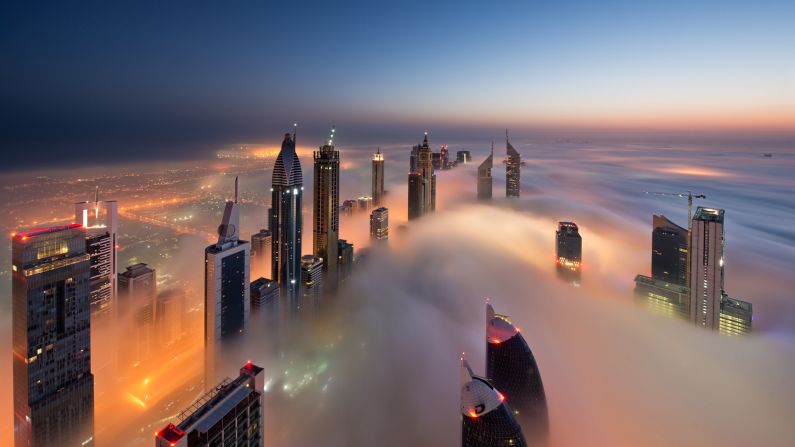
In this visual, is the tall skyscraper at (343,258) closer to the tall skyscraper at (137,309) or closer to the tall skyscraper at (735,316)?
the tall skyscraper at (137,309)

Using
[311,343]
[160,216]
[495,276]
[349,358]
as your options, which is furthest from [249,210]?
[495,276]

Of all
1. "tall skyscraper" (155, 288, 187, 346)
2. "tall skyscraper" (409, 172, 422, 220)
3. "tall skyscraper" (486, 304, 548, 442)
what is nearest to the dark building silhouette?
"tall skyscraper" (486, 304, 548, 442)

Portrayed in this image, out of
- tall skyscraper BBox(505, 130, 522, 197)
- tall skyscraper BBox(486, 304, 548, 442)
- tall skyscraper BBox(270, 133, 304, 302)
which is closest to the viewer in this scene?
tall skyscraper BBox(486, 304, 548, 442)

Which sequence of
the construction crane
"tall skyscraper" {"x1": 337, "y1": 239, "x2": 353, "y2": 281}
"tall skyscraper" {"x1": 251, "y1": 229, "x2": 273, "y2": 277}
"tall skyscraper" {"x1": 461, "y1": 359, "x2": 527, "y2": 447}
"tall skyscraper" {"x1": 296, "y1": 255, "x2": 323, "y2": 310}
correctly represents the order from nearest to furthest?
1. "tall skyscraper" {"x1": 461, "y1": 359, "x2": 527, "y2": 447}
2. the construction crane
3. "tall skyscraper" {"x1": 296, "y1": 255, "x2": 323, "y2": 310}
4. "tall skyscraper" {"x1": 251, "y1": 229, "x2": 273, "y2": 277}
5. "tall skyscraper" {"x1": 337, "y1": 239, "x2": 353, "y2": 281}

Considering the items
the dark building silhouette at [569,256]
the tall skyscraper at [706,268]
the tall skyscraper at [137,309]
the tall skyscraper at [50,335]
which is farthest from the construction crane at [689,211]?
the tall skyscraper at [137,309]

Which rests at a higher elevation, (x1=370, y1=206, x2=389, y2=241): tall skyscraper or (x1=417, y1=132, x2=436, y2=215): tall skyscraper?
(x1=417, y1=132, x2=436, y2=215): tall skyscraper

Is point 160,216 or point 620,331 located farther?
point 160,216

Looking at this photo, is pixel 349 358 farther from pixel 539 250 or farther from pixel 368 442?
Result: pixel 539 250

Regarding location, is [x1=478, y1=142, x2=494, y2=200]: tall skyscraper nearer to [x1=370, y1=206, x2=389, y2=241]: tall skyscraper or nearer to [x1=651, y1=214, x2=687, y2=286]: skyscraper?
[x1=370, y1=206, x2=389, y2=241]: tall skyscraper
